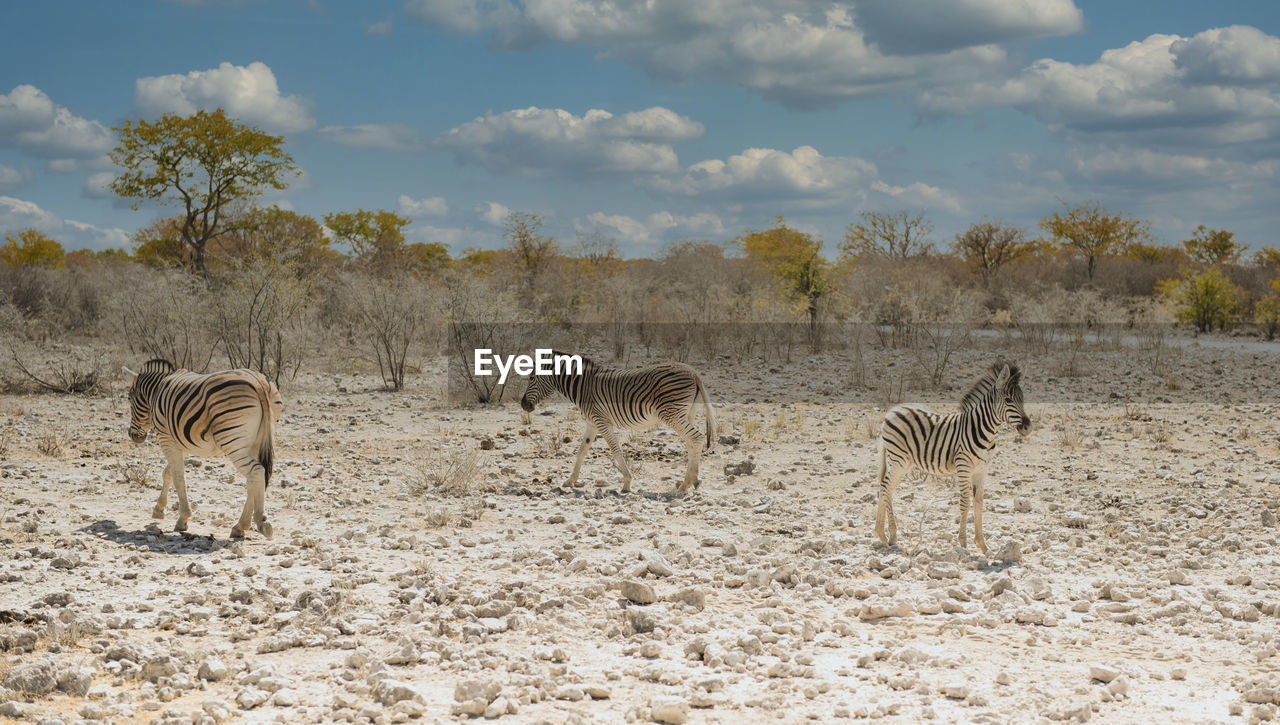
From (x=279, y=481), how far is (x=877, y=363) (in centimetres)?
1553

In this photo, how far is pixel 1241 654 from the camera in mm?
5406

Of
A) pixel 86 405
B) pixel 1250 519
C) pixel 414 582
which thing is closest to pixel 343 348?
pixel 86 405

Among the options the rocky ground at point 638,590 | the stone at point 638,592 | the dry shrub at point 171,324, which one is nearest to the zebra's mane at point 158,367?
the rocky ground at point 638,590

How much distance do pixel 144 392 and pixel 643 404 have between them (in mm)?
4972

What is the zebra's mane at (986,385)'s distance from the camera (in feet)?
25.5

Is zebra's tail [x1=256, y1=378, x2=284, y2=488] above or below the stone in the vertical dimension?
above

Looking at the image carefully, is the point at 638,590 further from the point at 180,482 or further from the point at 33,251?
the point at 33,251

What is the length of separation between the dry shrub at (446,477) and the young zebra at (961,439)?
438 centimetres

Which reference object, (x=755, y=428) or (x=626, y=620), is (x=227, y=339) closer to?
(x=755, y=428)

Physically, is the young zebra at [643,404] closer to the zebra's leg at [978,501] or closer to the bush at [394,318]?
the zebra's leg at [978,501]

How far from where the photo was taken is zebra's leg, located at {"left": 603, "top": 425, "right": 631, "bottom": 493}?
1041 centimetres

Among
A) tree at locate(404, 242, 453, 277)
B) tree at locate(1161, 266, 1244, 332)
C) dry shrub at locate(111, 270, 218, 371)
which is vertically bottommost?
dry shrub at locate(111, 270, 218, 371)

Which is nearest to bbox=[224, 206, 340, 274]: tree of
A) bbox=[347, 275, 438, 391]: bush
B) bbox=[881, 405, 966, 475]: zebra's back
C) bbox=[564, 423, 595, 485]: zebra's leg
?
bbox=[347, 275, 438, 391]: bush

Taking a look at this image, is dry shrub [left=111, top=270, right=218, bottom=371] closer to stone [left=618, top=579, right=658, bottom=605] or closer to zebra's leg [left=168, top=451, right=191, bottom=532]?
zebra's leg [left=168, top=451, right=191, bottom=532]
